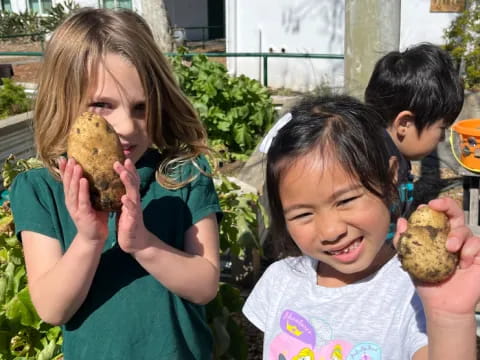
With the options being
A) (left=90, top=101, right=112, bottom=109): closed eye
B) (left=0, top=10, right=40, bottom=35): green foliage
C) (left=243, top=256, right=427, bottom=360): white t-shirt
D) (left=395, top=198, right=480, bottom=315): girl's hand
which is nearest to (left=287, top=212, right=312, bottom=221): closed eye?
(left=243, top=256, right=427, bottom=360): white t-shirt

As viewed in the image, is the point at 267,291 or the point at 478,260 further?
the point at 267,291

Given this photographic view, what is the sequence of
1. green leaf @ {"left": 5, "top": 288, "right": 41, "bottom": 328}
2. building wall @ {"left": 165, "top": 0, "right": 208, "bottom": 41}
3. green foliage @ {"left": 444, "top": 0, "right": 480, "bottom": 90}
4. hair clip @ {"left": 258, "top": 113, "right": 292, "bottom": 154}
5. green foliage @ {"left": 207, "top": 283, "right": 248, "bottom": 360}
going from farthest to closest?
building wall @ {"left": 165, "top": 0, "right": 208, "bottom": 41} → green foliage @ {"left": 444, "top": 0, "right": 480, "bottom": 90} → green foliage @ {"left": 207, "top": 283, "right": 248, "bottom": 360} → green leaf @ {"left": 5, "top": 288, "right": 41, "bottom": 328} → hair clip @ {"left": 258, "top": 113, "right": 292, "bottom": 154}

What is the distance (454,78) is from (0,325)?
2777mm

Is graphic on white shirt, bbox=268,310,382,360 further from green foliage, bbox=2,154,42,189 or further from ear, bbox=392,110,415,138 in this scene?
ear, bbox=392,110,415,138

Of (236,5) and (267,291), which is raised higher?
(236,5)

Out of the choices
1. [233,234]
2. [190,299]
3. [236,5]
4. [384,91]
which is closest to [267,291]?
[190,299]

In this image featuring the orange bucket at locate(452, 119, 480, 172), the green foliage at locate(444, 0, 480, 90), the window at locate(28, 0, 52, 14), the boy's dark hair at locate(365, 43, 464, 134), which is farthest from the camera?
the window at locate(28, 0, 52, 14)

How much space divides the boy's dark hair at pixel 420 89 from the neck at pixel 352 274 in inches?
60.6

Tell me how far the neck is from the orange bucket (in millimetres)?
3398

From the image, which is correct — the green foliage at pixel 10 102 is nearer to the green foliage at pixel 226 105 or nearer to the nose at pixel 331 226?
the green foliage at pixel 226 105

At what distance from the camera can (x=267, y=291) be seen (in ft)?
6.75

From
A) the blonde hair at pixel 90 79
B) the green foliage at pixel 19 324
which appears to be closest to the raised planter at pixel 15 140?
the green foliage at pixel 19 324

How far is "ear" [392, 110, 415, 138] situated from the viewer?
11.1ft

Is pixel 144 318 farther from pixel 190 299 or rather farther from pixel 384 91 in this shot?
pixel 384 91
